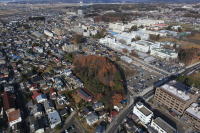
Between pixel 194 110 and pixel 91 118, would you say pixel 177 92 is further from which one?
pixel 91 118

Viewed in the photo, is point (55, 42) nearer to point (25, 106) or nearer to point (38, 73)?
point (38, 73)

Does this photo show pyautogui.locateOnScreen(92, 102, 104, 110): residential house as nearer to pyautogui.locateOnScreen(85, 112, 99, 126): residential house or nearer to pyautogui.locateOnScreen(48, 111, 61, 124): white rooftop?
pyautogui.locateOnScreen(85, 112, 99, 126): residential house

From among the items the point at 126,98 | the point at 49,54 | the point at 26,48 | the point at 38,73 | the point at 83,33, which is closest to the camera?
the point at 126,98

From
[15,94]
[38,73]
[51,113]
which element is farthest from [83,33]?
[51,113]

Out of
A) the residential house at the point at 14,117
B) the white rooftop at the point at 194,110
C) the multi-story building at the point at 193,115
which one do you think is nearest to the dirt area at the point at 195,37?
the white rooftop at the point at 194,110

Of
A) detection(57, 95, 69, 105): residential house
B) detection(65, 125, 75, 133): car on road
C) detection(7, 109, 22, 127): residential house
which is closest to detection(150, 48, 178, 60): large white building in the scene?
detection(57, 95, 69, 105): residential house

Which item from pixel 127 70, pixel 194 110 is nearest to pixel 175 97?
pixel 194 110
